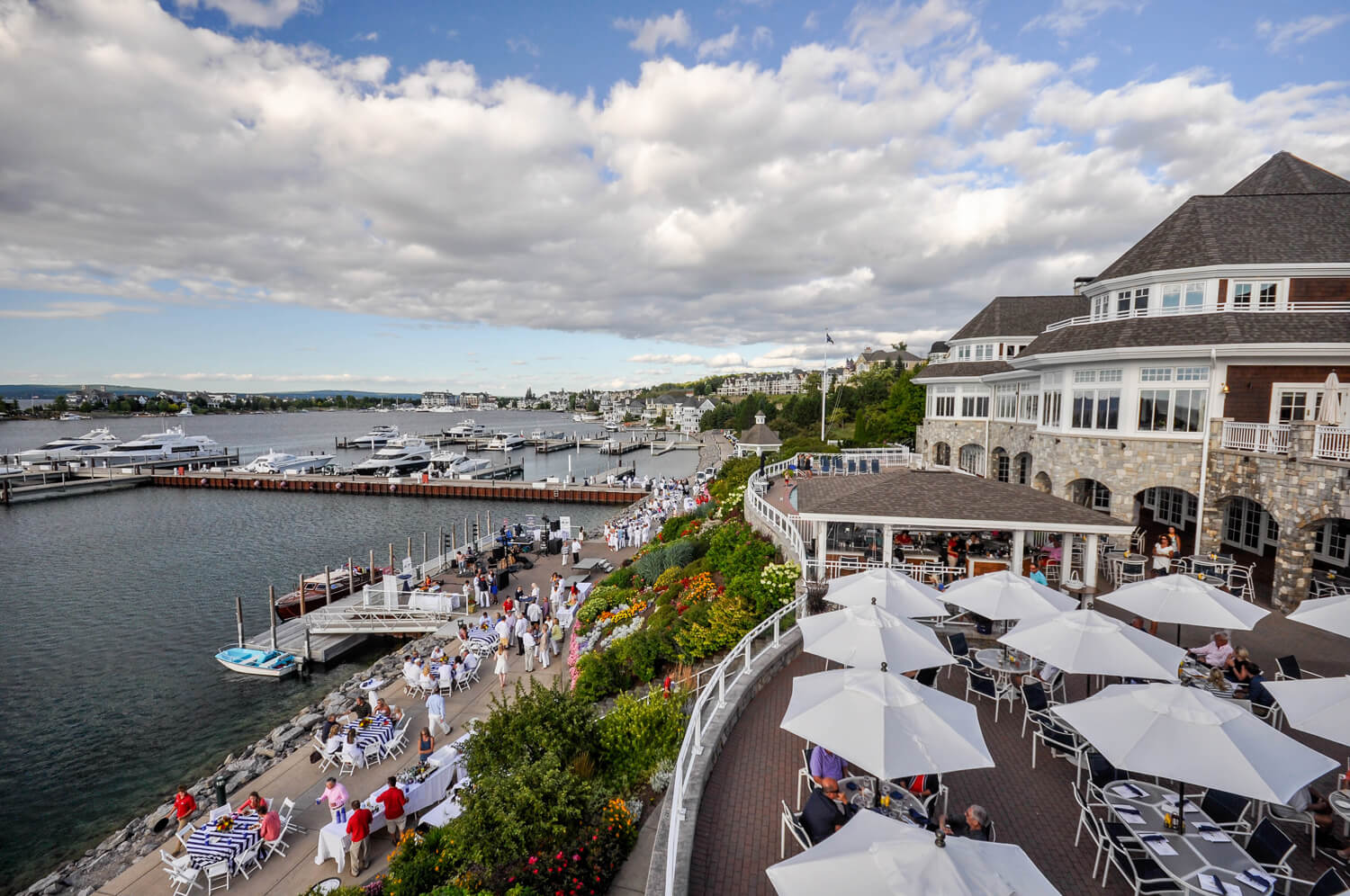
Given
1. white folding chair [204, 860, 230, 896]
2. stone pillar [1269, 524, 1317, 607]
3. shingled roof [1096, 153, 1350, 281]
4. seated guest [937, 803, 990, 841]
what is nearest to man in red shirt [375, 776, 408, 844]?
white folding chair [204, 860, 230, 896]

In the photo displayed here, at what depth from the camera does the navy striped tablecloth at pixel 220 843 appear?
10023 mm

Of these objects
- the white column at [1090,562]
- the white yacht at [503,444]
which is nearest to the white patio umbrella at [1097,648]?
the white column at [1090,562]

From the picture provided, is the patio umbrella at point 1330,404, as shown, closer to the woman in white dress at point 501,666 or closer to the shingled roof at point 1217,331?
the shingled roof at point 1217,331

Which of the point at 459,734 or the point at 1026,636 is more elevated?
the point at 1026,636

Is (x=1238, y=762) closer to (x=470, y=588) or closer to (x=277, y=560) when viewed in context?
(x=470, y=588)

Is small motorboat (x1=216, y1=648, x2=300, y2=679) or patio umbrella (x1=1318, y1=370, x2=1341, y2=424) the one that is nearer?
patio umbrella (x1=1318, y1=370, x2=1341, y2=424)

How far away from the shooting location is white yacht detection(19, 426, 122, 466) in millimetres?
75688

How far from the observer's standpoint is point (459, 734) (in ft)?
47.2

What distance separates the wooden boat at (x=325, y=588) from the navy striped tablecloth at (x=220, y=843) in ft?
57.9

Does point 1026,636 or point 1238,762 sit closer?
point 1238,762

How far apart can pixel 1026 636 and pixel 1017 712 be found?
182 centimetres

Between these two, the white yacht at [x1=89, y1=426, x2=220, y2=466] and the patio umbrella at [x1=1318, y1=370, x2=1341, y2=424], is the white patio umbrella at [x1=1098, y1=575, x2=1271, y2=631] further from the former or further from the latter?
the white yacht at [x1=89, y1=426, x2=220, y2=466]

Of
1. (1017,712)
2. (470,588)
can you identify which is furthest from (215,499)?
(1017,712)

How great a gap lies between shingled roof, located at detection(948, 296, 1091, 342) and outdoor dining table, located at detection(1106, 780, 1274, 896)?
102 ft
